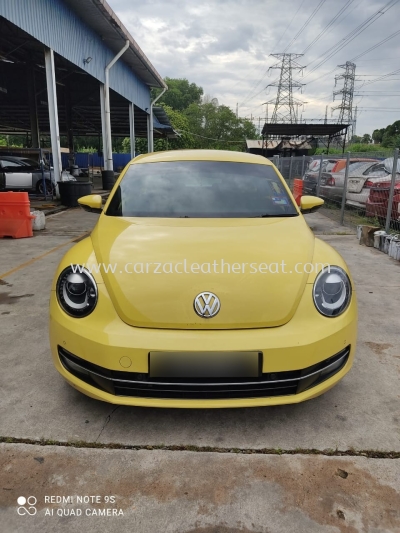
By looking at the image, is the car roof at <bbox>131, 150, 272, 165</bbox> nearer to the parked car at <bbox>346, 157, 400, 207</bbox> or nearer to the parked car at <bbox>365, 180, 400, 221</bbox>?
the parked car at <bbox>365, 180, 400, 221</bbox>

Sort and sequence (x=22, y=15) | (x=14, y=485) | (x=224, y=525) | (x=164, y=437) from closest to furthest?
(x=224, y=525) < (x=14, y=485) < (x=164, y=437) < (x=22, y=15)

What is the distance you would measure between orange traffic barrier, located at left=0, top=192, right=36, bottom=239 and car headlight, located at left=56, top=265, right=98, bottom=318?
535 centimetres

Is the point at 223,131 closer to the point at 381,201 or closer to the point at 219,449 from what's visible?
the point at 381,201

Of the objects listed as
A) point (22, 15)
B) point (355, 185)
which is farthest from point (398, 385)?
point (22, 15)

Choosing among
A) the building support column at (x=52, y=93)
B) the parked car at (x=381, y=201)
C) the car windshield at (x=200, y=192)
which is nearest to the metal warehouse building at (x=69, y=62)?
the building support column at (x=52, y=93)

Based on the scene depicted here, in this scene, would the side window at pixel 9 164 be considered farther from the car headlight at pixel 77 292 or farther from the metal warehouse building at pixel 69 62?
the car headlight at pixel 77 292

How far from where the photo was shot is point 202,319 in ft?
6.28

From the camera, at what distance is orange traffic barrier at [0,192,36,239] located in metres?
6.88

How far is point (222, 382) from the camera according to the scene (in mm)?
1874

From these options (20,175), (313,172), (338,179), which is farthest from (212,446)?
(20,175)

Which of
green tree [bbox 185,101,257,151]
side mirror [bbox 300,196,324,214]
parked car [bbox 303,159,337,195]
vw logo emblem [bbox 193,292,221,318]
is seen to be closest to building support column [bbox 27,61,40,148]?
parked car [bbox 303,159,337,195]

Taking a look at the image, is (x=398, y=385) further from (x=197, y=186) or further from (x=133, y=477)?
(x=197, y=186)

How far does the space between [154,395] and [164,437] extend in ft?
0.85

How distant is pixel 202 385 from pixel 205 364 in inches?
4.5
